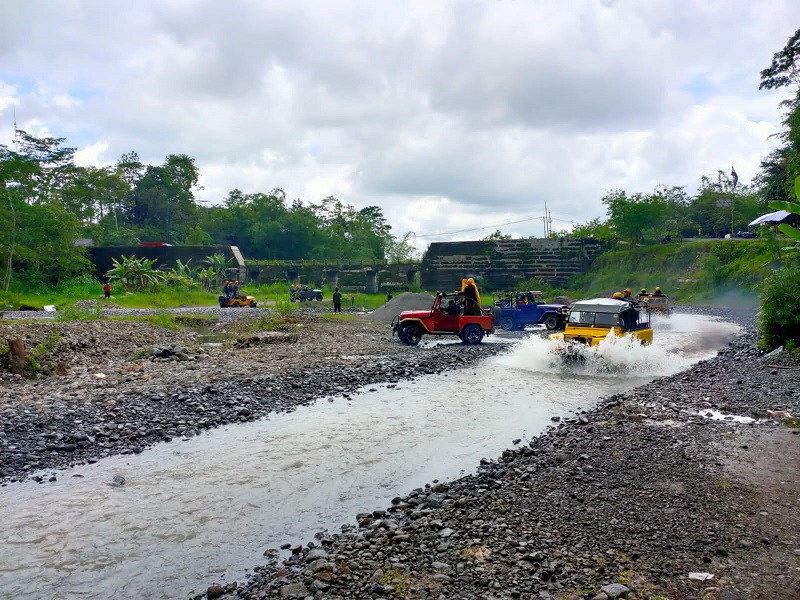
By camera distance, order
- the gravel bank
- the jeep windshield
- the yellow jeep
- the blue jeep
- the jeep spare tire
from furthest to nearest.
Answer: the blue jeep, the jeep spare tire, the jeep windshield, the yellow jeep, the gravel bank

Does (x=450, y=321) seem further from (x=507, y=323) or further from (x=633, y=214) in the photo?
(x=633, y=214)

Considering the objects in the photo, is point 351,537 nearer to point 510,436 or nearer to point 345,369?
point 510,436

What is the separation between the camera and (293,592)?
4727 millimetres

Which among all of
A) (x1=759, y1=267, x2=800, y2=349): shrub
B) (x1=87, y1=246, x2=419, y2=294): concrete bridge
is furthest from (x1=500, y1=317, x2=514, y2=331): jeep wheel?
(x1=87, y1=246, x2=419, y2=294): concrete bridge

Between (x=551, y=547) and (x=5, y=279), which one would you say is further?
(x=5, y=279)

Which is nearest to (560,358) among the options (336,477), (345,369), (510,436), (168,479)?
(345,369)

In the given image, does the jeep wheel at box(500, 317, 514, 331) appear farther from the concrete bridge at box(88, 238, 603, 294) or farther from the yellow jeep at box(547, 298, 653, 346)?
the concrete bridge at box(88, 238, 603, 294)

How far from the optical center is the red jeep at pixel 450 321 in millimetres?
20531

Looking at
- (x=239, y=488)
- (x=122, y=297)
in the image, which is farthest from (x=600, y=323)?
(x=122, y=297)

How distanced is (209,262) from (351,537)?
51.1 meters

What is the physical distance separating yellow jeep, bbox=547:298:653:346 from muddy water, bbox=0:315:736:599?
2.62m

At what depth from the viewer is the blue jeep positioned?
26359 mm

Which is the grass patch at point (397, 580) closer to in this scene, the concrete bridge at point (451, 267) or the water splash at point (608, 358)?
the water splash at point (608, 358)

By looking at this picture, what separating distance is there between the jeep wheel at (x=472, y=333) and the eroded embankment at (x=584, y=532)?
1218 cm
